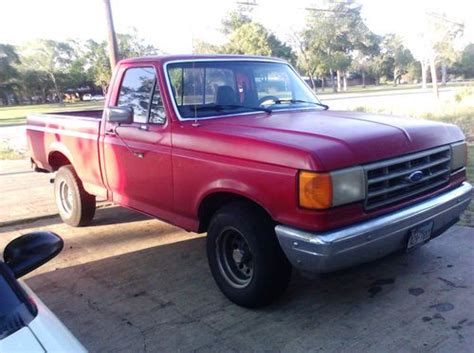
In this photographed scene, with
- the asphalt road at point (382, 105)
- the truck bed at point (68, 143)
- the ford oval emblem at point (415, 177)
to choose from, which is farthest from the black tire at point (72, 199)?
the asphalt road at point (382, 105)

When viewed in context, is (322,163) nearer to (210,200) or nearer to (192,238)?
(210,200)

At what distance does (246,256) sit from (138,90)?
205 centimetres

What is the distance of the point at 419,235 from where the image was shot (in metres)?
3.62

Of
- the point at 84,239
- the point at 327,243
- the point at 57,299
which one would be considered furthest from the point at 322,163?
the point at 84,239

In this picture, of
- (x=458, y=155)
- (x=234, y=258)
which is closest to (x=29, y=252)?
(x=234, y=258)

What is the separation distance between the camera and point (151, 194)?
4477mm

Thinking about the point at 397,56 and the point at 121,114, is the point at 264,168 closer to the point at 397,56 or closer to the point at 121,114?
the point at 121,114

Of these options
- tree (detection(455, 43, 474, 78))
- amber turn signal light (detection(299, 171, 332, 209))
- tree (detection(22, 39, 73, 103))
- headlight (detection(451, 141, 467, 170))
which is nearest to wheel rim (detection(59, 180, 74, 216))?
amber turn signal light (detection(299, 171, 332, 209))

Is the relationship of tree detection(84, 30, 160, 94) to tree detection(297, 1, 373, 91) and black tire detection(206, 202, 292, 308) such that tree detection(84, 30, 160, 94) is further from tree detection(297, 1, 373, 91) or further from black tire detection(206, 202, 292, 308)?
black tire detection(206, 202, 292, 308)

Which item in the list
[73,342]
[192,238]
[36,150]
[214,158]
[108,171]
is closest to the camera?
[73,342]

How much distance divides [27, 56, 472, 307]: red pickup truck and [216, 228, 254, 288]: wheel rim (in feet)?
0.04

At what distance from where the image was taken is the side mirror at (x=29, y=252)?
217 cm

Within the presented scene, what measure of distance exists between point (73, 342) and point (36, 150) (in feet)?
17.5

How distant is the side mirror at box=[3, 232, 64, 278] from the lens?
85.4 inches
